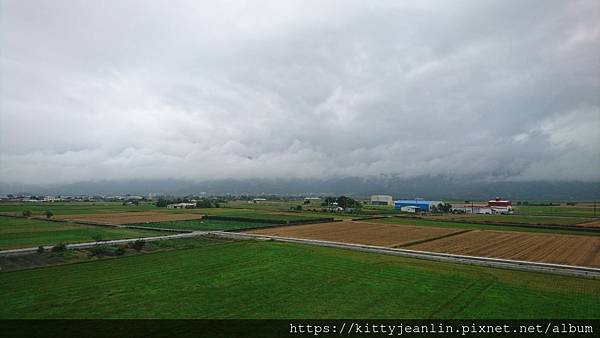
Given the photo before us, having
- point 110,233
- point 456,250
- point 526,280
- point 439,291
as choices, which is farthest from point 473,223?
point 110,233

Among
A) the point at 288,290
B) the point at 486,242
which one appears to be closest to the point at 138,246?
the point at 288,290

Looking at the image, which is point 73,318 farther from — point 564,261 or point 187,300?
point 564,261

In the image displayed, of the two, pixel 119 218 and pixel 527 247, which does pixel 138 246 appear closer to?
pixel 527 247

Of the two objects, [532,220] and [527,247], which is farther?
[532,220]

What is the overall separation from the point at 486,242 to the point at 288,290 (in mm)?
32459

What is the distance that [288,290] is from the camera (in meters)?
22.9

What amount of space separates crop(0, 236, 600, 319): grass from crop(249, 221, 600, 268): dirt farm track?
8520 millimetres

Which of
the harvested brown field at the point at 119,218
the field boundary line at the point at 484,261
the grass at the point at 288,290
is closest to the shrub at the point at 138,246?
the grass at the point at 288,290

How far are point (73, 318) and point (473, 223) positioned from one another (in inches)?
2801

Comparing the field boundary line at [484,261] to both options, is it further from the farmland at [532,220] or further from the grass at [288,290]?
the farmland at [532,220]

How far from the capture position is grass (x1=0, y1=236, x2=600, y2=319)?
61.5ft

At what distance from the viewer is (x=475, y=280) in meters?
25.4

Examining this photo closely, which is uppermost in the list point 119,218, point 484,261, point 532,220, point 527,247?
point 532,220

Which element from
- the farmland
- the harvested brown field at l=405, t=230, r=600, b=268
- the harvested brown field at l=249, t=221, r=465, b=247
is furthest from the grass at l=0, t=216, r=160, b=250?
the farmland
